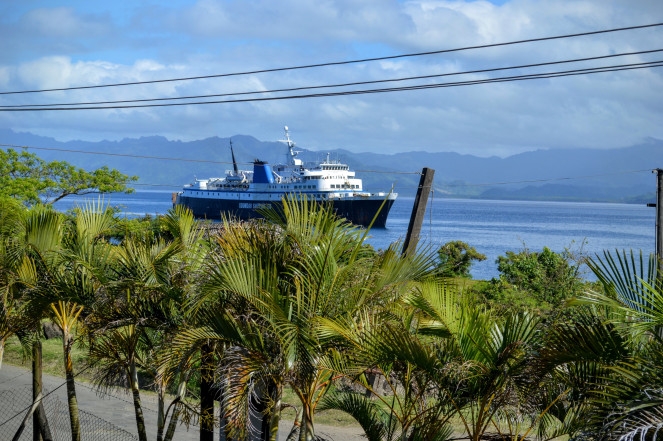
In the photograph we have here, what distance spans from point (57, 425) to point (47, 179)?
23.3m

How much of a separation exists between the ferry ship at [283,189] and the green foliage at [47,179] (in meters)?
30.6

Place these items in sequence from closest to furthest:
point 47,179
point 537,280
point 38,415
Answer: point 38,415 < point 537,280 < point 47,179

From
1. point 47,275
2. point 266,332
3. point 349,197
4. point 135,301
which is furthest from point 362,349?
point 349,197

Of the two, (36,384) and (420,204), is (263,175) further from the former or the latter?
(36,384)

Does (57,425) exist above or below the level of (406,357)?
below

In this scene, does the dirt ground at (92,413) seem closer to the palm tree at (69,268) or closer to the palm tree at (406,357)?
the palm tree at (69,268)

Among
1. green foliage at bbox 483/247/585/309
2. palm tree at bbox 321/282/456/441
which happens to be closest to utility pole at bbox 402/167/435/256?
green foliage at bbox 483/247/585/309

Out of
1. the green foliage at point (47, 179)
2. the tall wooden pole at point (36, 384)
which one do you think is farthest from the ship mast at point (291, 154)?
the tall wooden pole at point (36, 384)

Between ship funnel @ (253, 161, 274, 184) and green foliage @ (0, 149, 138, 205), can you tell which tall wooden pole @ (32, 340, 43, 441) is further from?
ship funnel @ (253, 161, 274, 184)

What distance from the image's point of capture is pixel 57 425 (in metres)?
11.3

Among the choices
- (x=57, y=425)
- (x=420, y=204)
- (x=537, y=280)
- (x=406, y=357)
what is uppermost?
(x=420, y=204)

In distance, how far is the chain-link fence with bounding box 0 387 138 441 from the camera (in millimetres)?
10570

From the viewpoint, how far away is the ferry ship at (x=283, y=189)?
6656cm

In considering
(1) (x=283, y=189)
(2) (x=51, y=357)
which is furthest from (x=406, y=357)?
(1) (x=283, y=189)
